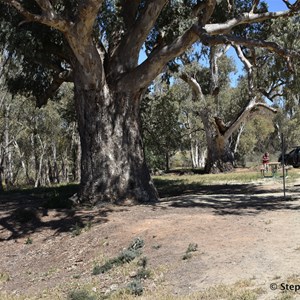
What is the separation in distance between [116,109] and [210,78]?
22194 mm

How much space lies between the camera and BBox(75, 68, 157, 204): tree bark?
41.8ft

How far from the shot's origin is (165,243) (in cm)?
853

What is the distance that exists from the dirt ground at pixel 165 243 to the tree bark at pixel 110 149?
0.84 meters

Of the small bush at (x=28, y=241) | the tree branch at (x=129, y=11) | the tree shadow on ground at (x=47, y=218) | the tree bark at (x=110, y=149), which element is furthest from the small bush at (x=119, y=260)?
the tree branch at (x=129, y=11)

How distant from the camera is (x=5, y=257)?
9750 millimetres

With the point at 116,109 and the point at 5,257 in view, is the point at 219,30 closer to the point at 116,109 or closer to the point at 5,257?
the point at 116,109

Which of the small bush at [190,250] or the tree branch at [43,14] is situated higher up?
the tree branch at [43,14]

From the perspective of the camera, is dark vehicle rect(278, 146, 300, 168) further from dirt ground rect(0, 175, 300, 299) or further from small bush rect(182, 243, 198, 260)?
small bush rect(182, 243, 198, 260)

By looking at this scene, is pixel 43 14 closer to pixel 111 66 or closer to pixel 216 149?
pixel 111 66

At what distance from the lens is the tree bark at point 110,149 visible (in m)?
12.8

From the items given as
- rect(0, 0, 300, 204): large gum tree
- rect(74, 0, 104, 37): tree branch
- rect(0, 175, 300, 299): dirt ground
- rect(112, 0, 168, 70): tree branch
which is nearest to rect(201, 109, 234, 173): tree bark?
rect(0, 0, 300, 204): large gum tree

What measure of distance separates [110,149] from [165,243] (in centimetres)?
489

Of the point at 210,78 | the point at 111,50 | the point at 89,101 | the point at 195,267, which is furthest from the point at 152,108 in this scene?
the point at 195,267

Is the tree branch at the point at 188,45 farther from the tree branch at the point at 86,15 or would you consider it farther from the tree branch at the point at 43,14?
the tree branch at the point at 43,14
